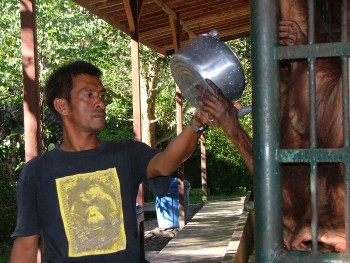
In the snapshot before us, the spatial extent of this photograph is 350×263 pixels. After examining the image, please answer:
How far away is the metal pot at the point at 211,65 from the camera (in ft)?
7.50

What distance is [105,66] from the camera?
48.3ft

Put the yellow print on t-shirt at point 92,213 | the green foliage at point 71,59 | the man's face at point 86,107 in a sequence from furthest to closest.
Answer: the green foliage at point 71,59 < the man's face at point 86,107 < the yellow print on t-shirt at point 92,213

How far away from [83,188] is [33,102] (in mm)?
1746

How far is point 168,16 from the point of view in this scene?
952cm

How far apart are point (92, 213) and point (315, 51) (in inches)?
57.0

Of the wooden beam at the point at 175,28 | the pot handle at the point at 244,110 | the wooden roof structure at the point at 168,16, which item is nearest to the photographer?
the pot handle at the point at 244,110

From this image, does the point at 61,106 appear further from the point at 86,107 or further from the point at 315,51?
the point at 315,51

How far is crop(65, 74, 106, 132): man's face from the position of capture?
8.89ft

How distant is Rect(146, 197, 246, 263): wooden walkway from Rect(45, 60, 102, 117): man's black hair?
2.28m

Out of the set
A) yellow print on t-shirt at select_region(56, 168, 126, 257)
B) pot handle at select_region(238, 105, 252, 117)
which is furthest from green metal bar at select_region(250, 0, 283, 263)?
yellow print on t-shirt at select_region(56, 168, 126, 257)

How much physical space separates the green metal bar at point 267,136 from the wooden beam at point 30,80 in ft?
9.58

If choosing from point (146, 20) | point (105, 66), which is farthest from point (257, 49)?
point (105, 66)

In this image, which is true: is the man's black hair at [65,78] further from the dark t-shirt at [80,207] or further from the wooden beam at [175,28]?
the wooden beam at [175,28]

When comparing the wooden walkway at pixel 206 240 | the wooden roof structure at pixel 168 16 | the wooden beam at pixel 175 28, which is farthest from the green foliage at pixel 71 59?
the wooden beam at pixel 175 28
